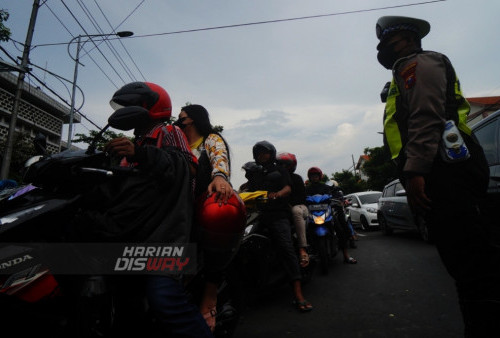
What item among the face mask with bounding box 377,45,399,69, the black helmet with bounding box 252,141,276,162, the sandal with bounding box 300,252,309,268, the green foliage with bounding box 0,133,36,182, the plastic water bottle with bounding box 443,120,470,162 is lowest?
the sandal with bounding box 300,252,309,268

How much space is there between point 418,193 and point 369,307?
6.37 feet

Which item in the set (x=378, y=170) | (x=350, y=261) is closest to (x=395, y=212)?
(x=350, y=261)

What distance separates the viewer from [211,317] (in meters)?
1.68

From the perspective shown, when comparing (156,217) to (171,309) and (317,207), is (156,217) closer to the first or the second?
(171,309)

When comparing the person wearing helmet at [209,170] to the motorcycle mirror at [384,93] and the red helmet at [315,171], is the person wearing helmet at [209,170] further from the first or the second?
the red helmet at [315,171]

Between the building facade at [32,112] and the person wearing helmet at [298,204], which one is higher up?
the building facade at [32,112]

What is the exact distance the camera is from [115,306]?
51.7 inches

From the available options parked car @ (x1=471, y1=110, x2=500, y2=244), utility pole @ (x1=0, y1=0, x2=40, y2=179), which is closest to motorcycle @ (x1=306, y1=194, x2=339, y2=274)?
parked car @ (x1=471, y1=110, x2=500, y2=244)

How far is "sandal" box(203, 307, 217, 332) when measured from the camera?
1648 millimetres

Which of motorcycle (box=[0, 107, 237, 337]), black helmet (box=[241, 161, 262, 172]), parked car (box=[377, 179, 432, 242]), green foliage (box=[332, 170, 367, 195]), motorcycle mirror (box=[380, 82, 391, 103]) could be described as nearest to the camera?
motorcycle (box=[0, 107, 237, 337])

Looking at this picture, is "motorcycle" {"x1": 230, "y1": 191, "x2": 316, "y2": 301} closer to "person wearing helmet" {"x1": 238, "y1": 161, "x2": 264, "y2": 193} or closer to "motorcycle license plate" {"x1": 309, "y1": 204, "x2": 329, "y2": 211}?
"person wearing helmet" {"x1": 238, "y1": 161, "x2": 264, "y2": 193}

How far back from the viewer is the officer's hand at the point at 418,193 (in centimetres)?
140

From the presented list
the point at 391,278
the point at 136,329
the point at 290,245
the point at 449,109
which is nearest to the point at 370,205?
the point at 391,278

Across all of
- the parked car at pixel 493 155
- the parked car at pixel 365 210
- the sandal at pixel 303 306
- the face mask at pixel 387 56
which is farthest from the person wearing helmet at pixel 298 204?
the parked car at pixel 365 210
